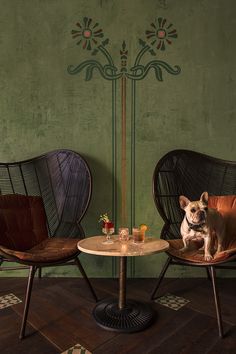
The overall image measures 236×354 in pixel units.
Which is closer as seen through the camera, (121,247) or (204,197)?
(121,247)

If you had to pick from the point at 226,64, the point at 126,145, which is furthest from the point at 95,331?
the point at 226,64

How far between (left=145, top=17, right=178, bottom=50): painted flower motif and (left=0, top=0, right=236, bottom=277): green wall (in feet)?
0.15

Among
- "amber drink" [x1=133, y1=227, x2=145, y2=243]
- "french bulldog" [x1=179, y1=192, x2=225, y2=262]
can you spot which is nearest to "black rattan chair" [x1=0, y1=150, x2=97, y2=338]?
"amber drink" [x1=133, y1=227, x2=145, y2=243]

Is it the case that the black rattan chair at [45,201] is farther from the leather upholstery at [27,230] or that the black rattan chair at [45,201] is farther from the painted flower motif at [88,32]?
the painted flower motif at [88,32]

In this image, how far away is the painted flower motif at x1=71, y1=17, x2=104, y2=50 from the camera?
277cm

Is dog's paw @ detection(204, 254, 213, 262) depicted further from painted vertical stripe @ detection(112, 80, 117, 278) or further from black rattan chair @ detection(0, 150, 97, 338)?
painted vertical stripe @ detection(112, 80, 117, 278)

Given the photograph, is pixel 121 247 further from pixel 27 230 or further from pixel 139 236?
pixel 27 230

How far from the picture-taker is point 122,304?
2053mm

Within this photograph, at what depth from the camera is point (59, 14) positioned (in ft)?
9.11

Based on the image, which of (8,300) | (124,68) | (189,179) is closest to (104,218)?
(189,179)

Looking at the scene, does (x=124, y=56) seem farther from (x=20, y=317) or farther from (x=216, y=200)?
(x=20, y=317)

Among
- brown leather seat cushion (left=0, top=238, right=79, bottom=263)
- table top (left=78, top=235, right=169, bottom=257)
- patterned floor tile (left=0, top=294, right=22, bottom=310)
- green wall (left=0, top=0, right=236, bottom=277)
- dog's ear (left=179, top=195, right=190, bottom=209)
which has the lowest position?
patterned floor tile (left=0, top=294, right=22, bottom=310)

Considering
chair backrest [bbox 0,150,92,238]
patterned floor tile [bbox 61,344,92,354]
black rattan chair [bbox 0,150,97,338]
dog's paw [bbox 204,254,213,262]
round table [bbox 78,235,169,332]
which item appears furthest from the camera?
chair backrest [bbox 0,150,92,238]

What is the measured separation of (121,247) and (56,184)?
1103mm
